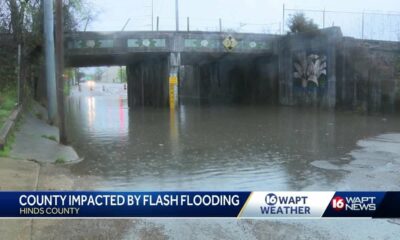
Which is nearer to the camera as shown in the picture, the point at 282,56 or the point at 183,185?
the point at 183,185

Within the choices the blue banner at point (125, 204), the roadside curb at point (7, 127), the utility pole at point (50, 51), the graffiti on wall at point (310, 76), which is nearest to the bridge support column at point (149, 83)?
the graffiti on wall at point (310, 76)

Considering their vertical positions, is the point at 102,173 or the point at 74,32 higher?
the point at 74,32

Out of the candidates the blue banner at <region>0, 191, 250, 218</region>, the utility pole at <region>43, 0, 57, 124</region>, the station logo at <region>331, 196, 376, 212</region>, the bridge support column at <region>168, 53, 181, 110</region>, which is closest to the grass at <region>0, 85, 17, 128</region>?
the utility pole at <region>43, 0, 57, 124</region>

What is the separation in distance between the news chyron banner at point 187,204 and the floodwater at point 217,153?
4.08 metres

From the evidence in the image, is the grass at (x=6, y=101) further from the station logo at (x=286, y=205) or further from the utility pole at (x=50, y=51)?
the station logo at (x=286, y=205)

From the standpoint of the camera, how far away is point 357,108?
26.1 m

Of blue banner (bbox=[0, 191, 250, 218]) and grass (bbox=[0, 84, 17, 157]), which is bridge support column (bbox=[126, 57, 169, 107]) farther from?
blue banner (bbox=[0, 191, 250, 218])

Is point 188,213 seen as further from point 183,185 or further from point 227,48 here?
point 227,48

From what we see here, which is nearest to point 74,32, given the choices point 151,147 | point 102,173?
point 151,147

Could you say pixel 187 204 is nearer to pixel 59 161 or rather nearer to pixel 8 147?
pixel 59 161

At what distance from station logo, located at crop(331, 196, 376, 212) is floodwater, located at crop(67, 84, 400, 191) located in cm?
416

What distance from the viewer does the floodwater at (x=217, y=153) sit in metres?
8.66

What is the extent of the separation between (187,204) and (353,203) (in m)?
1.28

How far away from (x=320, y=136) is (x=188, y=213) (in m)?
12.1
